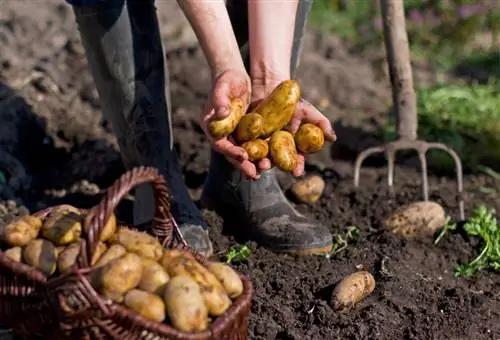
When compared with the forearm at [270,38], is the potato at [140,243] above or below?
below

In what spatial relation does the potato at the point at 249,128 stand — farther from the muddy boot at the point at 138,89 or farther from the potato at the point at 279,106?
the muddy boot at the point at 138,89

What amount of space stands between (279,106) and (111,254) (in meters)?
0.71

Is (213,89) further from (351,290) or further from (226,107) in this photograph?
(351,290)

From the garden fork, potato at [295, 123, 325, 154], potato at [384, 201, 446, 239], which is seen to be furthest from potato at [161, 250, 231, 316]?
the garden fork

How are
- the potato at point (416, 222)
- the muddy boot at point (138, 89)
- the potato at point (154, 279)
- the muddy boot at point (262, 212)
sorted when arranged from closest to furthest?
the potato at point (154, 279), the muddy boot at point (138, 89), the muddy boot at point (262, 212), the potato at point (416, 222)

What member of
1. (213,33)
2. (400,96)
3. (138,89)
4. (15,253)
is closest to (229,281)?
(15,253)

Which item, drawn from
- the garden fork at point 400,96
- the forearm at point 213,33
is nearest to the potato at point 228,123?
the forearm at point 213,33

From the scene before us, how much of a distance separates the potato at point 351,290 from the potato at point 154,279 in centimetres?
67

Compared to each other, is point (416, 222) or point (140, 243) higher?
point (140, 243)

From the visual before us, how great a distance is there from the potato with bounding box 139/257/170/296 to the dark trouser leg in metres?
0.96

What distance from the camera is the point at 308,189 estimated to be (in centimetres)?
338

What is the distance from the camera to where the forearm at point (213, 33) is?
2541 mm

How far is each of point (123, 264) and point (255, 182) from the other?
3.76 ft

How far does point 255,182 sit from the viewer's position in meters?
3.13
